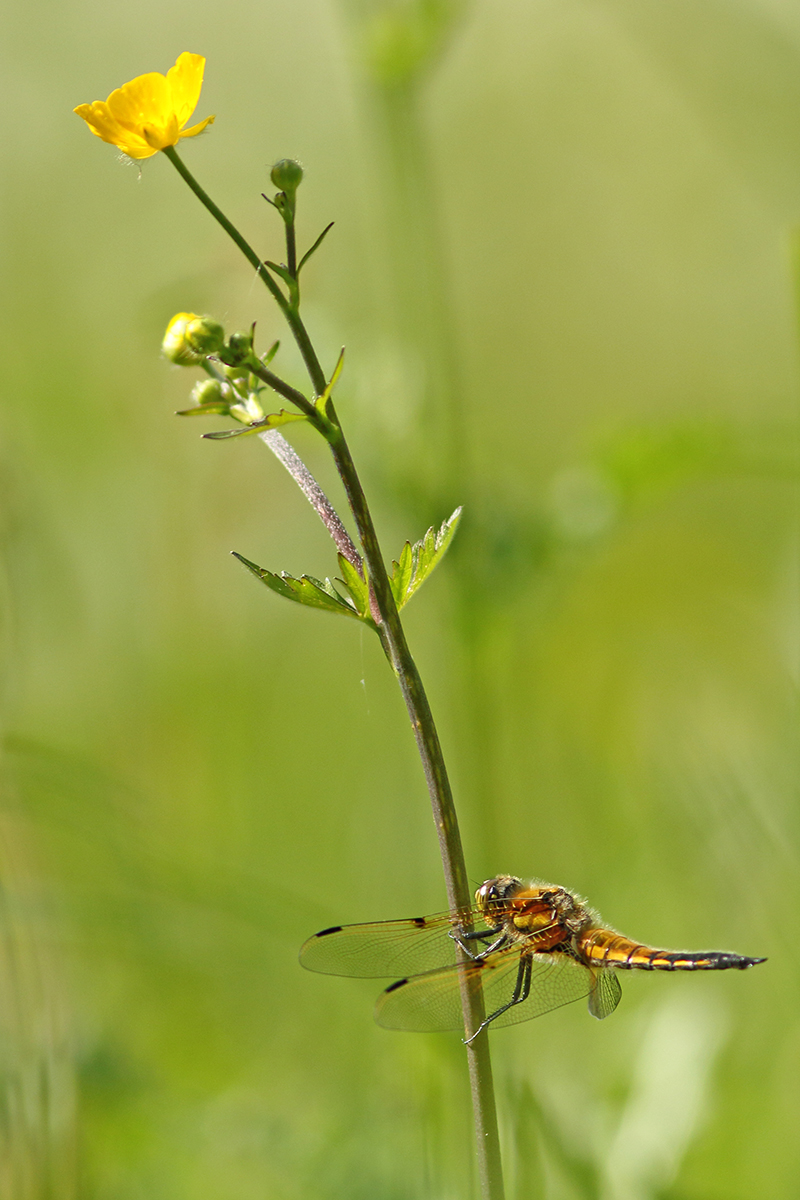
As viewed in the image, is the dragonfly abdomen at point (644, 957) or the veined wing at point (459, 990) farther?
the veined wing at point (459, 990)

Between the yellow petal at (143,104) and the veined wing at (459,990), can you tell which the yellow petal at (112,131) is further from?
the veined wing at (459,990)

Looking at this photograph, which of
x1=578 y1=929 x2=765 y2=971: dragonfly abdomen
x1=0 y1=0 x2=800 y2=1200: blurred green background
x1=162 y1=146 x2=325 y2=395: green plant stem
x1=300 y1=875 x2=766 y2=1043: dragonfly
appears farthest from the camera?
x1=0 y1=0 x2=800 y2=1200: blurred green background

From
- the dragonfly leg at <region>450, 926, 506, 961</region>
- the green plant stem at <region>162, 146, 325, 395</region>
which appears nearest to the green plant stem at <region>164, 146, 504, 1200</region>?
the green plant stem at <region>162, 146, 325, 395</region>

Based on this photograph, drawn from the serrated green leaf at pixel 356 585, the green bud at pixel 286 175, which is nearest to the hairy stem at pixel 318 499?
the serrated green leaf at pixel 356 585

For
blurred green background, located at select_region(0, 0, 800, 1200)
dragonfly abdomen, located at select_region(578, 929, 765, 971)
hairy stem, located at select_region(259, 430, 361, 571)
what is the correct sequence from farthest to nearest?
blurred green background, located at select_region(0, 0, 800, 1200) → dragonfly abdomen, located at select_region(578, 929, 765, 971) → hairy stem, located at select_region(259, 430, 361, 571)

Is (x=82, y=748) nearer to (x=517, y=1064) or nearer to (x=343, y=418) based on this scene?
(x=343, y=418)

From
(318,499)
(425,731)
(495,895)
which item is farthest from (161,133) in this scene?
(495,895)

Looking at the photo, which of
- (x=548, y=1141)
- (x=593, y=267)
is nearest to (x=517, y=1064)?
(x=548, y=1141)

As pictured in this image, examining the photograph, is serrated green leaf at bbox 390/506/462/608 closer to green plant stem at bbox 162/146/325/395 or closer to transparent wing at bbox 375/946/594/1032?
green plant stem at bbox 162/146/325/395
